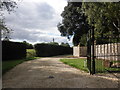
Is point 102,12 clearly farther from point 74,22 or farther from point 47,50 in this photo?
point 74,22

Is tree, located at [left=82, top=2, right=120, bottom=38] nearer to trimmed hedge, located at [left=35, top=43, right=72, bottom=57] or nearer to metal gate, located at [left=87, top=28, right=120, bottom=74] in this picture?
metal gate, located at [left=87, top=28, right=120, bottom=74]

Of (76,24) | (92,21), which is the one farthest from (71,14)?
(92,21)

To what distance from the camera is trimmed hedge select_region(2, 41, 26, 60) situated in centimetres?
1602

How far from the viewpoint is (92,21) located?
15.2 meters

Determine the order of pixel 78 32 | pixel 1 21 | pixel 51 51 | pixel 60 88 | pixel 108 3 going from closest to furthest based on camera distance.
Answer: pixel 60 88, pixel 108 3, pixel 1 21, pixel 51 51, pixel 78 32

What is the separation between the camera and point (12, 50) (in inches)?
681

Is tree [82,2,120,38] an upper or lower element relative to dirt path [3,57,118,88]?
upper

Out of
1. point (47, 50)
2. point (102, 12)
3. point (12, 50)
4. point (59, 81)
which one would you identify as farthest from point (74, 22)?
point (59, 81)

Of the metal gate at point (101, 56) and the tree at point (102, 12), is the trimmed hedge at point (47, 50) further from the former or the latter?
the metal gate at point (101, 56)

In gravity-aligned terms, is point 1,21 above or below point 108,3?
below

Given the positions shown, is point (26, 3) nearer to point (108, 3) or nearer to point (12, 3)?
point (12, 3)

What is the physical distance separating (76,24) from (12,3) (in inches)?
816

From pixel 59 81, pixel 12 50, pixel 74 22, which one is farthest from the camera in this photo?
pixel 74 22

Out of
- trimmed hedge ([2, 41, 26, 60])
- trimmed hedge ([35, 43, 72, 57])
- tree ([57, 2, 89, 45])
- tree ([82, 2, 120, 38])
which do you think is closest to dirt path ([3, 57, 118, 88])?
tree ([82, 2, 120, 38])
